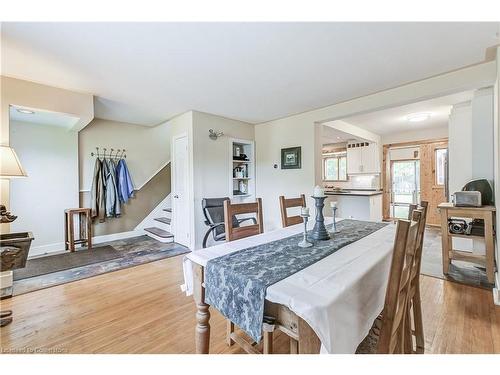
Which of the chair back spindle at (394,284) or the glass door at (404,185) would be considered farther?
the glass door at (404,185)

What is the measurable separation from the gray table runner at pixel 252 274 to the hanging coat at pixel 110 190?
4.02m

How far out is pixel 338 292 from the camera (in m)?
0.91

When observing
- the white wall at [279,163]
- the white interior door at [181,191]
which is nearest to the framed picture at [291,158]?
the white wall at [279,163]

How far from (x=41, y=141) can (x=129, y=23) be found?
10.8ft

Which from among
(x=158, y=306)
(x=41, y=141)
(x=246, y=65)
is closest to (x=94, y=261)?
(x=158, y=306)

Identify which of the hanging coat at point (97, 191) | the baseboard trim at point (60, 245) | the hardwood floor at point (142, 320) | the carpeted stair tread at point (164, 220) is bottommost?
the hardwood floor at point (142, 320)

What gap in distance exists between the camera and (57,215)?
158 inches

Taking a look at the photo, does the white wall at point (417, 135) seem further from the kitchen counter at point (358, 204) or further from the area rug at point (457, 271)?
the area rug at point (457, 271)

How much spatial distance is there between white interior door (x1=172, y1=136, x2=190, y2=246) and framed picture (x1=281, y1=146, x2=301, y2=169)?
176 cm

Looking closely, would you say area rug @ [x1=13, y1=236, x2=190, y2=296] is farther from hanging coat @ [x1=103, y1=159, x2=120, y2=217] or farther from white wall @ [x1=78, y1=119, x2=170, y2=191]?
white wall @ [x1=78, y1=119, x2=170, y2=191]

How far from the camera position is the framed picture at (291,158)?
4215mm

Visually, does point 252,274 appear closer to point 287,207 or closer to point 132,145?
point 287,207

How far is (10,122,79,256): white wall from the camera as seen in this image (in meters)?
3.67
